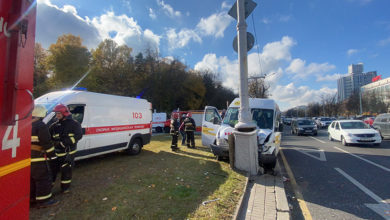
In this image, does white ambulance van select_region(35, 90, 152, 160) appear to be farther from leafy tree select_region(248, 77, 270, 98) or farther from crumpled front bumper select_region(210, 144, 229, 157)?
leafy tree select_region(248, 77, 270, 98)

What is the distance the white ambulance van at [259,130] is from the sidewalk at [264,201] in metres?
0.99

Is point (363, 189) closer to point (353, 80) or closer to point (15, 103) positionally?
point (15, 103)

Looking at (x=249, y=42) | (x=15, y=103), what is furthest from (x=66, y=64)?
(x=15, y=103)

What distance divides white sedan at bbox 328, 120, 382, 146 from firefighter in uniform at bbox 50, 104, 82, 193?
1255 cm

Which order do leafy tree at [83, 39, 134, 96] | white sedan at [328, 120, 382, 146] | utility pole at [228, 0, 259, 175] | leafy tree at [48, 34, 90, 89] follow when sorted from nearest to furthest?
utility pole at [228, 0, 259, 175] < white sedan at [328, 120, 382, 146] < leafy tree at [48, 34, 90, 89] < leafy tree at [83, 39, 134, 96]

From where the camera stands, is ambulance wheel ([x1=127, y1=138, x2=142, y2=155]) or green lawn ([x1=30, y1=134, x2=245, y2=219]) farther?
ambulance wheel ([x1=127, y1=138, x2=142, y2=155])

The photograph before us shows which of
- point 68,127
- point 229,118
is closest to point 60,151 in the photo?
point 68,127

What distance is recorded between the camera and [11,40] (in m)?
1.38

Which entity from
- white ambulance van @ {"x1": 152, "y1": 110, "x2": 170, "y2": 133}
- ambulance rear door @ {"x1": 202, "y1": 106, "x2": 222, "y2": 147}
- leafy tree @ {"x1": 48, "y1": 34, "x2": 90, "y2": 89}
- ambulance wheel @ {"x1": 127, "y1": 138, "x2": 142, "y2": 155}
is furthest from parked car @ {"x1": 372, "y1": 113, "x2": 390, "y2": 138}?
leafy tree @ {"x1": 48, "y1": 34, "x2": 90, "y2": 89}

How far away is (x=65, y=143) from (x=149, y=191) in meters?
2.14

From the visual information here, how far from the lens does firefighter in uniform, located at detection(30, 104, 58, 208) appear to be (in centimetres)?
329

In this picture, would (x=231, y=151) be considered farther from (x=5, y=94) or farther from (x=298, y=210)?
(x=5, y=94)

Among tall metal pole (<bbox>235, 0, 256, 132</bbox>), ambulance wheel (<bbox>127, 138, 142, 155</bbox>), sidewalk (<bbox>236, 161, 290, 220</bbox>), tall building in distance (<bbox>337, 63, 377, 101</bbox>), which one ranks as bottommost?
sidewalk (<bbox>236, 161, 290, 220</bbox>)

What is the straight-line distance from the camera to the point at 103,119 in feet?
21.1
